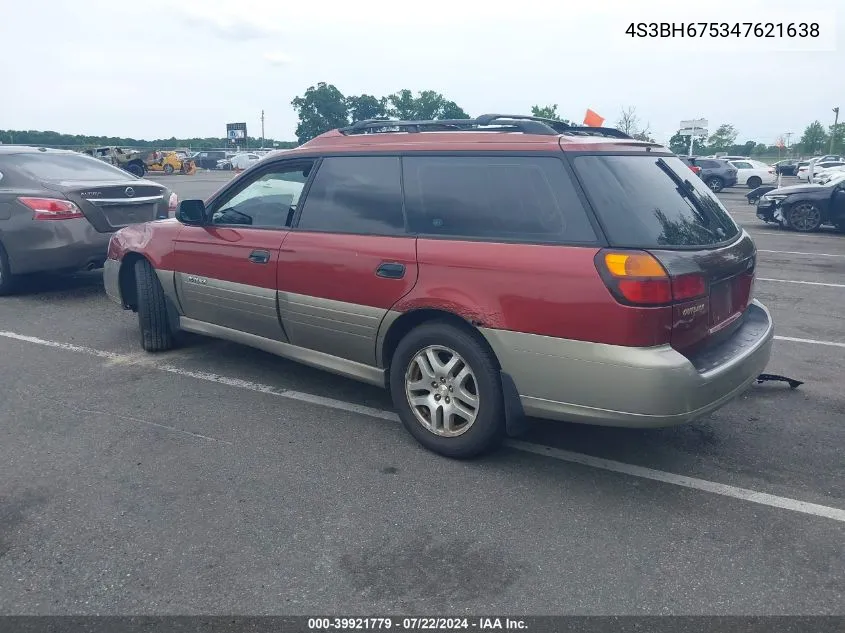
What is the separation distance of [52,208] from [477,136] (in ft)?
17.6

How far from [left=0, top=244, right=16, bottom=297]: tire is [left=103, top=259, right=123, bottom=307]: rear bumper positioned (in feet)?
7.77

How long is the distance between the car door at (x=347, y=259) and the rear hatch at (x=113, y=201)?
399 centimetres

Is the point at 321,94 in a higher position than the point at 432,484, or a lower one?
higher

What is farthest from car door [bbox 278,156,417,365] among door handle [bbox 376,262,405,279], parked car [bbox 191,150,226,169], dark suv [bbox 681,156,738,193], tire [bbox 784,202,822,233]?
parked car [bbox 191,150,226,169]

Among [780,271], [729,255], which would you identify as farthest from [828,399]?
[780,271]

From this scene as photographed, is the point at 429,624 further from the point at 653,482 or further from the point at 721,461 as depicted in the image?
the point at 721,461

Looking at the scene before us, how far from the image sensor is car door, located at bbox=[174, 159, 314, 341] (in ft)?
15.2

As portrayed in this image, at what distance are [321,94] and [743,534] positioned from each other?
71394mm

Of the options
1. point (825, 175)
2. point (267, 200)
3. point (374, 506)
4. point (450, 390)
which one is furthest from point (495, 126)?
point (825, 175)

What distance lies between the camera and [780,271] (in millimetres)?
9898

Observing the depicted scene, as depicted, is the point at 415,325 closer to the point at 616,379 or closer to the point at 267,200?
the point at 616,379

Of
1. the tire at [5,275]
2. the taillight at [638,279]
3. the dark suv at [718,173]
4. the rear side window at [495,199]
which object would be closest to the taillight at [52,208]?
the tire at [5,275]

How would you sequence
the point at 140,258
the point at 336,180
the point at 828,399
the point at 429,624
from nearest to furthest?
the point at 429,624, the point at 336,180, the point at 828,399, the point at 140,258

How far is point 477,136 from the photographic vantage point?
154 inches
